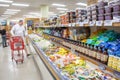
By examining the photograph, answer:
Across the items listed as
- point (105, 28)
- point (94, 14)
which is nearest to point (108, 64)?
point (94, 14)

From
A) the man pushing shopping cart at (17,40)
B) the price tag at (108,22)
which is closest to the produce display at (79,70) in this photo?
the price tag at (108,22)

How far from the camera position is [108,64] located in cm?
181

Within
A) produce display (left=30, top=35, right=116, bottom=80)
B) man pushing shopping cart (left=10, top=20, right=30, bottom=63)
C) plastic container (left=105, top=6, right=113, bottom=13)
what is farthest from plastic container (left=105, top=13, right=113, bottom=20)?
man pushing shopping cart (left=10, top=20, right=30, bottom=63)

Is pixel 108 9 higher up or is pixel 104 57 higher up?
pixel 108 9

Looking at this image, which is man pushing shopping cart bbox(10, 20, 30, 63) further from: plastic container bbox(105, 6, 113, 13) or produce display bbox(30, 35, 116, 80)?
plastic container bbox(105, 6, 113, 13)

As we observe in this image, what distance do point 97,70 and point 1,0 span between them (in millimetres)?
11574

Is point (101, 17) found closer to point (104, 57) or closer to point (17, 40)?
point (104, 57)

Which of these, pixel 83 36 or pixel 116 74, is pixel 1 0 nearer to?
pixel 83 36

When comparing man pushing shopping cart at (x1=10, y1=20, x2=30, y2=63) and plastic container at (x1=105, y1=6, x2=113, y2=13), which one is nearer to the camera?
plastic container at (x1=105, y1=6, x2=113, y2=13)

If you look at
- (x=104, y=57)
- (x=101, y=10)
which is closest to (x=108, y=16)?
(x=101, y=10)

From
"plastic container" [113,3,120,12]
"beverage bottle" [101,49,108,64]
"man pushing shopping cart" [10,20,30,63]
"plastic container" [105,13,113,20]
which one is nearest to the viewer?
"plastic container" [113,3,120,12]

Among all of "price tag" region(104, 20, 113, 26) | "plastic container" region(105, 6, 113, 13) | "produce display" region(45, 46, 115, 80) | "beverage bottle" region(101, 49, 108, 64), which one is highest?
"plastic container" region(105, 6, 113, 13)

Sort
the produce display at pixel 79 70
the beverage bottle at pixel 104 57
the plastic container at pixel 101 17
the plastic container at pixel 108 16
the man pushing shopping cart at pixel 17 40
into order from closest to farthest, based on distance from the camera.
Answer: the plastic container at pixel 108 16 → the plastic container at pixel 101 17 → the beverage bottle at pixel 104 57 → the produce display at pixel 79 70 → the man pushing shopping cart at pixel 17 40

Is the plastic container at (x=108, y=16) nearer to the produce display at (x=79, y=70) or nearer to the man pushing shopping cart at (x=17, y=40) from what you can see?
the produce display at (x=79, y=70)
